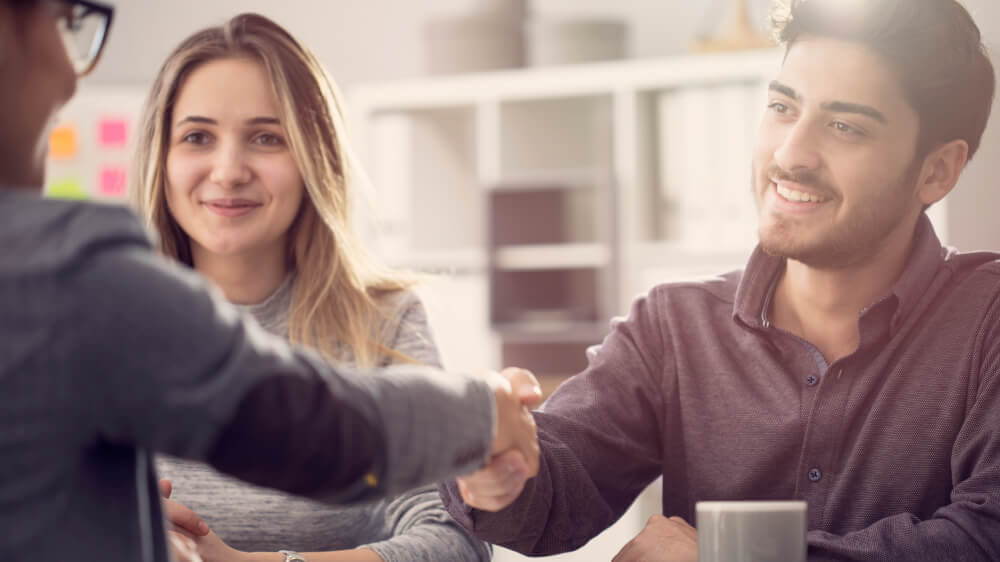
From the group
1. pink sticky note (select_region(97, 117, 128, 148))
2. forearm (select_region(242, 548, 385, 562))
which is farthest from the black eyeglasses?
pink sticky note (select_region(97, 117, 128, 148))

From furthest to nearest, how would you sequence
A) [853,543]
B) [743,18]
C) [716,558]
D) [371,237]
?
[371,237] → [743,18] → [853,543] → [716,558]

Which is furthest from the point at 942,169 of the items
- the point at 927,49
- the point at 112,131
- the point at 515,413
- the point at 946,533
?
the point at 112,131

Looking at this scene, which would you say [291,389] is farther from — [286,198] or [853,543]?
[286,198]

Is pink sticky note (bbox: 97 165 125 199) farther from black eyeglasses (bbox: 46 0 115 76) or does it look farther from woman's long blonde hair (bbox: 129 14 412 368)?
black eyeglasses (bbox: 46 0 115 76)

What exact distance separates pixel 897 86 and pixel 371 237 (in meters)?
3.52

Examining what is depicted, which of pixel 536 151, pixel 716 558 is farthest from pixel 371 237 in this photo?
pixel 716 558

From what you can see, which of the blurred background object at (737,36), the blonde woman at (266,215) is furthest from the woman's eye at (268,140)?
the blurred background object at (737,36)

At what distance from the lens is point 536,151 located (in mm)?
4207

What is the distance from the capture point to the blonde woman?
1.37 meters

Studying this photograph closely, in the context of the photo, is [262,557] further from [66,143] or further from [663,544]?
[66,143]

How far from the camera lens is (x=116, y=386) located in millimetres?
502

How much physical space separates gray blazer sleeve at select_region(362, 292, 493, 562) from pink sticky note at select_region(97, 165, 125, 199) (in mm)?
3531

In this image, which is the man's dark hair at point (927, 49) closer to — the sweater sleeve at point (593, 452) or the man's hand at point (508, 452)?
the sweater sleeve at point (593, 452)

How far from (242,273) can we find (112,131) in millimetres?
3438
